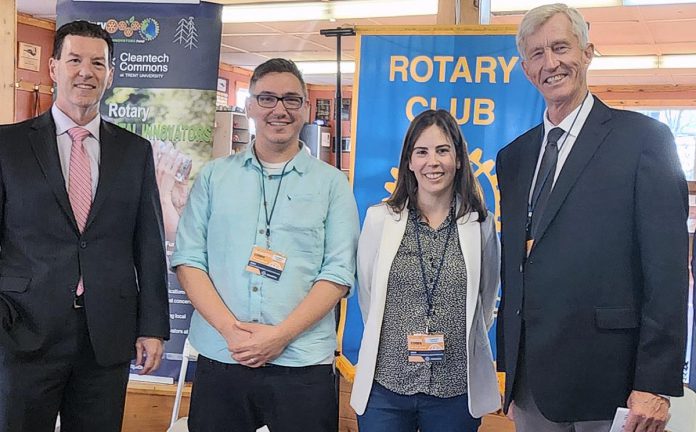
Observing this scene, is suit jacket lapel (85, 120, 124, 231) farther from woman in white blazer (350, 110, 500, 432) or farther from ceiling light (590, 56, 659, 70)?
ceiling light (590, 56, 659, 70)

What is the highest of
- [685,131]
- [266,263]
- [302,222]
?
[685,131]

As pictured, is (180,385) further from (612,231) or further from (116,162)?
(612,231)

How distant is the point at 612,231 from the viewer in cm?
164

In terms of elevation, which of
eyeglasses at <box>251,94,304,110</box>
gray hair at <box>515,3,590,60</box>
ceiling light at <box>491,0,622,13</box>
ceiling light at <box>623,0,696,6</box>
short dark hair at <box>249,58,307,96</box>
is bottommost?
eyeglasses at <box>251,94,304,110</box>

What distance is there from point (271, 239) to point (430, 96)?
157 cm

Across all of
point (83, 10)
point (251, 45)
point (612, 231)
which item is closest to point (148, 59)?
point (83, 10)

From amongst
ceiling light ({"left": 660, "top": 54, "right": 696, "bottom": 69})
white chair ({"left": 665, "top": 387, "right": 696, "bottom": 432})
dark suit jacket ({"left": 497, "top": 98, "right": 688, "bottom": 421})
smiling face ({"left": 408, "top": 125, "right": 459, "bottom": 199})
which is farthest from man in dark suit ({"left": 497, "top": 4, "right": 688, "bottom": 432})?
ceiling light ({"left": 660, "top": 54, "right": 696, "bottom": 69})

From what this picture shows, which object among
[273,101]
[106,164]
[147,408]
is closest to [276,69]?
[273,101]

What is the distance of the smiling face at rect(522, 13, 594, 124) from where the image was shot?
69.1 inches

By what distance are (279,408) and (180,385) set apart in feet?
4.73

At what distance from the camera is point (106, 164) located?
199 centimetres

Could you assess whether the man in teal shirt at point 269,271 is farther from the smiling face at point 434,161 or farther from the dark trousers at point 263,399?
the smiling face at point 434,161

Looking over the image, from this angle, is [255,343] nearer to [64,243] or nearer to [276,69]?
[64,243]

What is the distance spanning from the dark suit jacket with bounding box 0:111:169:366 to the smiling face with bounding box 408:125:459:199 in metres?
0.82
